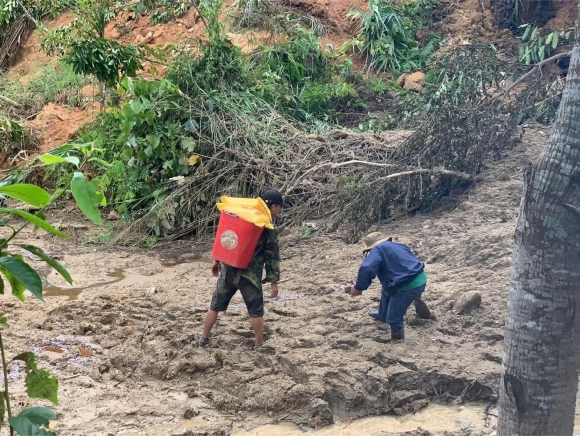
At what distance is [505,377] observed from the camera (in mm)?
2795

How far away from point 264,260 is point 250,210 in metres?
0.45

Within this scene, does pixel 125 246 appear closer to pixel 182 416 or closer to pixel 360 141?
pixel 360 141

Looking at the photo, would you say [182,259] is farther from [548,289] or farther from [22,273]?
[22,273]

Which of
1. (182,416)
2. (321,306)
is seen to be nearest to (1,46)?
(321,306)

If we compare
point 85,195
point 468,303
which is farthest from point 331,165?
point 85,195

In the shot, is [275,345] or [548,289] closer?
[548,289]

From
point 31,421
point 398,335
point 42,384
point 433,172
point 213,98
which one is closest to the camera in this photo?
point 31,421

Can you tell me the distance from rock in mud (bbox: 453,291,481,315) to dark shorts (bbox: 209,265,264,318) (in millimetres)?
1570

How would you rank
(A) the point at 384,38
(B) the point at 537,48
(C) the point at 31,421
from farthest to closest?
(A) the point at 384,38
(B) the point at 537,48
(C) the point at 31,421

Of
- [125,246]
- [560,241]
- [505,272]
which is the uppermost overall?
[560,241]

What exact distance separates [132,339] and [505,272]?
10.7 ft

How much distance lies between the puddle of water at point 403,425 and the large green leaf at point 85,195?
278cm

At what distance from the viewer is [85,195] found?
1708 millimetres

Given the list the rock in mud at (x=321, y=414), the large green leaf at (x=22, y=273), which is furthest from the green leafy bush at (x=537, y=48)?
the large green leaf at (x=22, y=273)
